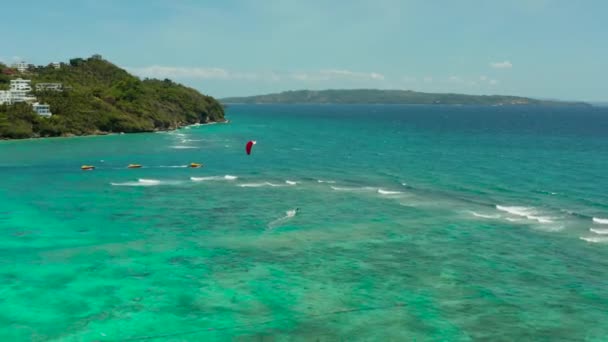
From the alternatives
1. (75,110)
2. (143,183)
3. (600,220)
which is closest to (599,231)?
(600,220)

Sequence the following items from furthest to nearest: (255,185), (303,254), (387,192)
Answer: (255,185), (387,192), (303,254)

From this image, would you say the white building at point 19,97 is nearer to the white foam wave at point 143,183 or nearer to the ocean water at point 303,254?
the ocean water at point 303,254

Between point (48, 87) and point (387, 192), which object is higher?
point (48, 87)

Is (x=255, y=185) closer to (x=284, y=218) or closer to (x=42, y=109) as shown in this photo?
(x=284, y=218)

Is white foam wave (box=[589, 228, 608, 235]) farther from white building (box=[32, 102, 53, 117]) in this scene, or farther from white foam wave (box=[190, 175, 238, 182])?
white building (box=[32, 102, 53, 117])

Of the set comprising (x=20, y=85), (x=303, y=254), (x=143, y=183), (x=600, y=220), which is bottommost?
(x=303, y=254)

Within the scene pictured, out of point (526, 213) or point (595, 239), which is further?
point (526, 213)
